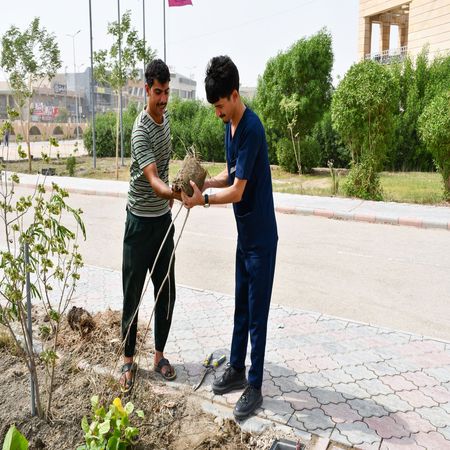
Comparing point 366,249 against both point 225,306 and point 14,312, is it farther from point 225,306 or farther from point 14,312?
point 14,312

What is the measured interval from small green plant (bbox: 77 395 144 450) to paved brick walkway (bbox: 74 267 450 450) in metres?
0.84

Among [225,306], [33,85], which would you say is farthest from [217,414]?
[33,85]

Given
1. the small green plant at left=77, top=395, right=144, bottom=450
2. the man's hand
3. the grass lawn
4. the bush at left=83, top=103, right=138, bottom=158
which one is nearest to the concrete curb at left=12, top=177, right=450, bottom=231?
the grass lawn

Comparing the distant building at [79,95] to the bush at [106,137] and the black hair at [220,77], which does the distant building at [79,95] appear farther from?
the black hair at [220,77]

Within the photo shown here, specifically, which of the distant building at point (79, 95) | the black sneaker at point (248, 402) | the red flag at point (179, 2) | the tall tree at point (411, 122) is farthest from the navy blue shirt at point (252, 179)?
the distant building at point (79, 95)

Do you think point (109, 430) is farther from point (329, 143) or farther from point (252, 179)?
point (329, 143)

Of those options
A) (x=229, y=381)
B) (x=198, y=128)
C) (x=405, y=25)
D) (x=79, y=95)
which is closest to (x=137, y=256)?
(x=229, y=381)

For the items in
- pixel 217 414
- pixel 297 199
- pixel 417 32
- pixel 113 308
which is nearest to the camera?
pixel 217 414

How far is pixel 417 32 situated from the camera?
3312cm

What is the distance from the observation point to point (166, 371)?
346 cm

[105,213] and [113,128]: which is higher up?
[113,128]

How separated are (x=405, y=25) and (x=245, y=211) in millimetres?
43388

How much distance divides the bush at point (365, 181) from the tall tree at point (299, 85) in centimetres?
585

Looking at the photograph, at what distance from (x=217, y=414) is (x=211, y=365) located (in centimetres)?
67
